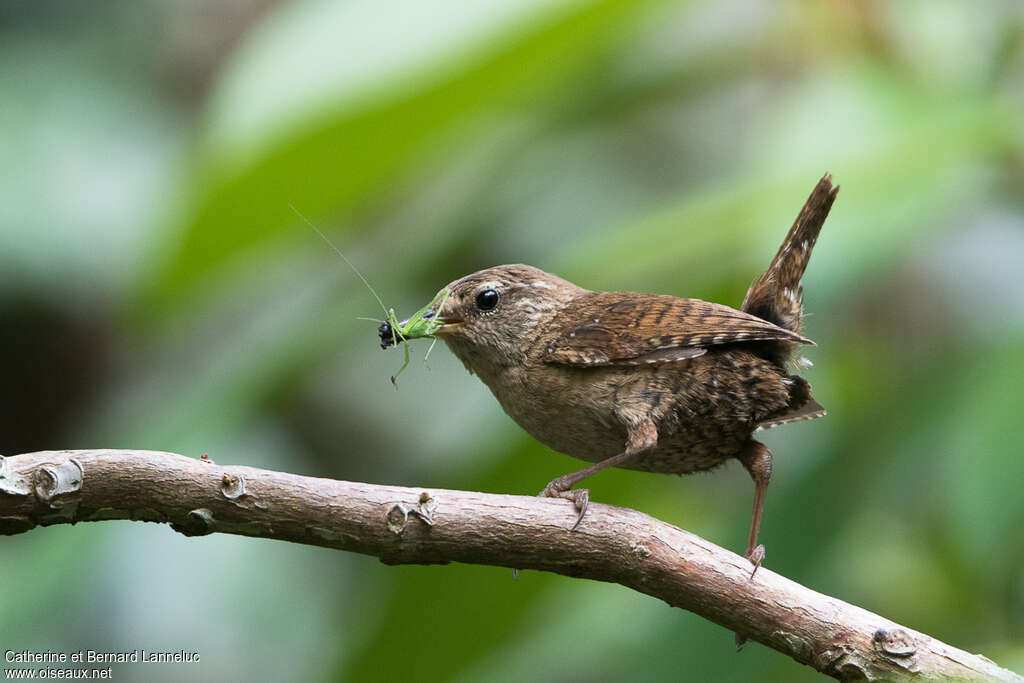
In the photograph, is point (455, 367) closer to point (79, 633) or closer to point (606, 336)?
point (79, 633)

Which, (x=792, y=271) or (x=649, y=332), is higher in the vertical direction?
(x=792, y=271)

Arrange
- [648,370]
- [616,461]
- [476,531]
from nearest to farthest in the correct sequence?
1. [476,531]
2. [616,461]
3. [648,370]

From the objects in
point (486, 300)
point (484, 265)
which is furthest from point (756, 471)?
point (484, 265)

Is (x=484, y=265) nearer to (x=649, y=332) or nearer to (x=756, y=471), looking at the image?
(x=649, y=332)

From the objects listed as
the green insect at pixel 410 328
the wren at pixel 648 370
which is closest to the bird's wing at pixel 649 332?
the wren at pixel 648 370

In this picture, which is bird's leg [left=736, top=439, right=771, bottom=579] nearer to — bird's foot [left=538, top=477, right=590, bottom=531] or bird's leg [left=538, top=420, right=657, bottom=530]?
bird's leg [left=538, top=420, right=657, bottom=530]

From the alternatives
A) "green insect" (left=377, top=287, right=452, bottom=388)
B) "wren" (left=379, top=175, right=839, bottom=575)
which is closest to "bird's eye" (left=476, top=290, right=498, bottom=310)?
"wren" (left=379, top=175, right=839, bottom=575)
